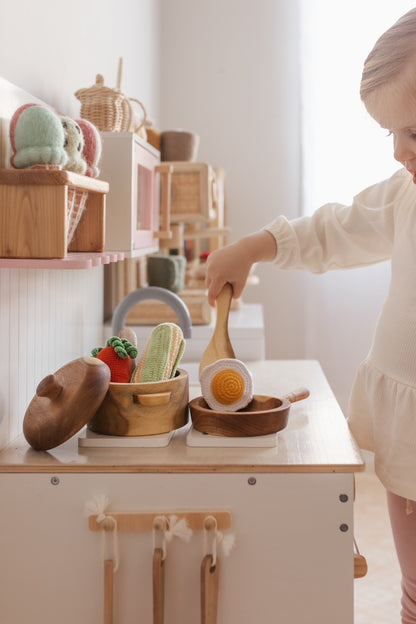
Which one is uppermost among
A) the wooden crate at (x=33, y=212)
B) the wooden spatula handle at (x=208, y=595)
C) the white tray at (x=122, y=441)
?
the wooden crate at (x=33, y=212)

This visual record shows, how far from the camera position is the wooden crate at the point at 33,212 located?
912 mm

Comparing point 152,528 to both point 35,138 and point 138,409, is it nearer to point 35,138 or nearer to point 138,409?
point 138,409

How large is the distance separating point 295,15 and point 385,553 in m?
1.95

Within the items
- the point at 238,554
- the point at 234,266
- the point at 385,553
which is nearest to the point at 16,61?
the point at 234,266

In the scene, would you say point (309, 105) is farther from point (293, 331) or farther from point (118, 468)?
point (118, 468)

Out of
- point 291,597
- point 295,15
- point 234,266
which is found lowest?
point 291,597

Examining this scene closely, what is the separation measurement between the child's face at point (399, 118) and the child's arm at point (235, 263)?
11.3 inches

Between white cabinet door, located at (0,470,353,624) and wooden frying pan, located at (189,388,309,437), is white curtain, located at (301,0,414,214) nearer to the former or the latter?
wooden frying pan, located at (189,388,309,437)

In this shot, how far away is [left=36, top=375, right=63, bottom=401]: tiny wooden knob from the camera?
89 centimetres

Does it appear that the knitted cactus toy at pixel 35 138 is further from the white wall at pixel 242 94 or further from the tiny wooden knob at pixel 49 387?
the white wall at pixel 242 94

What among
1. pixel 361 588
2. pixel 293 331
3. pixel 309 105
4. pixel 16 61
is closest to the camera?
pixel 16 61

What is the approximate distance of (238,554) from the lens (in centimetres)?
91

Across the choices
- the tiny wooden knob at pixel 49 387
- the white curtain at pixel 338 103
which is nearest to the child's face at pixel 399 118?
the tiny wooden knob at pixel 49 387

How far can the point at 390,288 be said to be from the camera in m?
1.11
